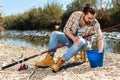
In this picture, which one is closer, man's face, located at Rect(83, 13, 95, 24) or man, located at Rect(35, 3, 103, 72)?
man's face, located at Rect(83, 13, 95, 24)

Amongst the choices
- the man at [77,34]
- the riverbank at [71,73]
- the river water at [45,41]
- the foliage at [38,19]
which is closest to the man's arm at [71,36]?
the man at [77,34]

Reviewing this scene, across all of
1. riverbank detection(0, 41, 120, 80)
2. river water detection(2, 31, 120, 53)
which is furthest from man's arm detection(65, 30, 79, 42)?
river water detection(2, 31, 120, 53)

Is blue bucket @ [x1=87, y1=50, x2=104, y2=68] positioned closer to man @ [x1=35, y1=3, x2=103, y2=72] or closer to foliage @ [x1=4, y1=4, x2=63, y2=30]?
man @ [x1=35, y1=3, x2=103, y2=72]

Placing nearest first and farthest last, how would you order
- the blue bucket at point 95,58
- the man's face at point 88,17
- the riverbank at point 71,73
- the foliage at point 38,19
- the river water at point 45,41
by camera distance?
the riverbank at point 71,73 < the man's face at point 88,17 < the blue bucket at point 95,58 < the river water at point 45,41 < the foliage at point 38,19

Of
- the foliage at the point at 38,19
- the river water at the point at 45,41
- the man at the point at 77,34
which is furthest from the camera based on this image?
the foliage at the point at 38,19

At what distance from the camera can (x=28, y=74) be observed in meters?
6.21

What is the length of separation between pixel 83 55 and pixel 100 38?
1.04 meters

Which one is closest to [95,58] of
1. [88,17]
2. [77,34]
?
[77,34]

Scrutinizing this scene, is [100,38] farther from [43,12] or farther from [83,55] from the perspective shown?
[43,12]

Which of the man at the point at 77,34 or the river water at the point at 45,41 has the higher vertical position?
the man at the point at 77,34

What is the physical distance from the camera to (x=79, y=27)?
6363 mm

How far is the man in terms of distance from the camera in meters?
6.14

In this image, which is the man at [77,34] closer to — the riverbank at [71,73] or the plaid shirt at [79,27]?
the plaid shirt at [79,27]

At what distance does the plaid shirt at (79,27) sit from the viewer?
630 centimetres
